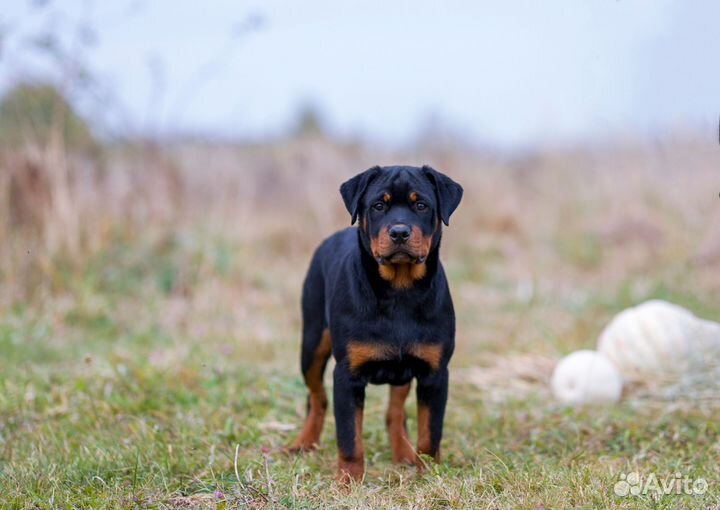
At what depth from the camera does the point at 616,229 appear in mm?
10797

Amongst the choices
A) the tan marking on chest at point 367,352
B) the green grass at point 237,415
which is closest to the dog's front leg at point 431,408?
the green grass at point 237,415

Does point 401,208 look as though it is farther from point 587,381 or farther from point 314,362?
point 587,381

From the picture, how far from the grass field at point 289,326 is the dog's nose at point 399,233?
1067mm

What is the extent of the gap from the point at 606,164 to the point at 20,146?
8.45 meters

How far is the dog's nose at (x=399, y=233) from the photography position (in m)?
3.54

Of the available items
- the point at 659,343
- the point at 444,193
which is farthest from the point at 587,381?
the point at 444,193

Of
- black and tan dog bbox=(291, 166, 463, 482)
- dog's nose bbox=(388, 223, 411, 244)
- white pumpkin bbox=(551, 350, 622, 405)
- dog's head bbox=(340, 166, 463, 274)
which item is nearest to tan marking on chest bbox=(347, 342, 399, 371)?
black and tan dog bbox=(291, 166, 463, 482)

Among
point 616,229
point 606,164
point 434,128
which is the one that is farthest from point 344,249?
point 434,128

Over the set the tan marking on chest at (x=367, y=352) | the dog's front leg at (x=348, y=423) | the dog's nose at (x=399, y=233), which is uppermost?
the dog's nose at (x=399, y=233)

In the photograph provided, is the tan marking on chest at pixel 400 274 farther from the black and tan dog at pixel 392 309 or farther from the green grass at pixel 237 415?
the green grass at pixel 237 415

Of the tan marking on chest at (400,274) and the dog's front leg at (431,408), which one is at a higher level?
the tan marking on chest at (400,274)

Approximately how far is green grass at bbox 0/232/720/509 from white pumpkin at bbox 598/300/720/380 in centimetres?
48

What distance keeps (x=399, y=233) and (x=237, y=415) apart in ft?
6.81

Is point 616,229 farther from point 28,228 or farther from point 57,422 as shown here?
point 57,422
